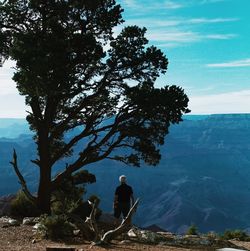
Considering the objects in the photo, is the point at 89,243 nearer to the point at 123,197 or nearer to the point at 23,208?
the point at 123,197

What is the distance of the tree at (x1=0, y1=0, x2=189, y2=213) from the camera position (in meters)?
25.1

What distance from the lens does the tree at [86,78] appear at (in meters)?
25.1

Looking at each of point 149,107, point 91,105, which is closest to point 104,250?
point 149,107

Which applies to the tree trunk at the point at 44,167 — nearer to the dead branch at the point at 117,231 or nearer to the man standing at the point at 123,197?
the man standing at the point at 123,197

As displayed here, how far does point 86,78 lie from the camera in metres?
27.5

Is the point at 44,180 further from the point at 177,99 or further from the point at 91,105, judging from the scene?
the point at 177,99

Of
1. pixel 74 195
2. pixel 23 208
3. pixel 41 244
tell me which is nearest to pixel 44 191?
pixel 23 208

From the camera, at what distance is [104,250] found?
50.4 ft

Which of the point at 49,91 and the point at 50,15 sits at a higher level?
the point at 50,15

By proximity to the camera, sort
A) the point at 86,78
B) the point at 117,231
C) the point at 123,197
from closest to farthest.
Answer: the point at 117,231 → the point at 123,197 → the point at 86,78

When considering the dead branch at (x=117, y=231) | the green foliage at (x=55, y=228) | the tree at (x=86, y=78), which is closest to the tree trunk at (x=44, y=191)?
the tree at (x=86, y=78)

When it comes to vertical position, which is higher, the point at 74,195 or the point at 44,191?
the point at 44,191

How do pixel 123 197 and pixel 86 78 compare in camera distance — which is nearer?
pixel 123 197

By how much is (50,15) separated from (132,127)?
7783 mm
